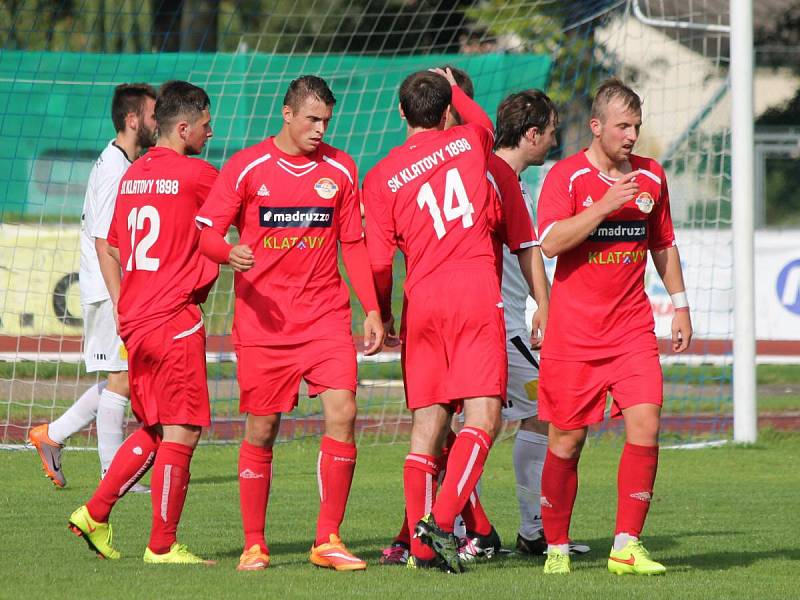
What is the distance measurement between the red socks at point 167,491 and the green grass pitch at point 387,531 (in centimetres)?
18

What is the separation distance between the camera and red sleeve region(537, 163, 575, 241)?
636 centimetres

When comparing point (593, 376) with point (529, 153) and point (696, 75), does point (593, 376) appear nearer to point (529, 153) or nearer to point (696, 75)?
point (529, 153)

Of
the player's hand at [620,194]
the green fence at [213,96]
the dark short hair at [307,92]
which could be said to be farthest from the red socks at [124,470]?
the green fence at [213,96]

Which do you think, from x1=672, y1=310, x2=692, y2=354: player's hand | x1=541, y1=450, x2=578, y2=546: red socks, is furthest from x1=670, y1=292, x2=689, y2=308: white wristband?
x1=541, y1=450, x2=578, y2=546: red socks

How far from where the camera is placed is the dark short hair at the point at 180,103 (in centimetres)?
670

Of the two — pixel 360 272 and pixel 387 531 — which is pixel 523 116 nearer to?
pixel 360 272

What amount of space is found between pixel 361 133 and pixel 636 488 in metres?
10.5

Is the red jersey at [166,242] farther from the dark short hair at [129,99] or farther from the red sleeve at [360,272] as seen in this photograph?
the dark short hair at [129,99]

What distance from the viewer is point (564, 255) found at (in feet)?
21.1

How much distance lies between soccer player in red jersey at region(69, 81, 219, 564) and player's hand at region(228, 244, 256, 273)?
2.33 feet

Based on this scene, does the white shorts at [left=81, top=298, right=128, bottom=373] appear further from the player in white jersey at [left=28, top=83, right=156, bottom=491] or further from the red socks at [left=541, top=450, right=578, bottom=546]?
the red socks at [left=541, top=450, right=578, bottom=546]

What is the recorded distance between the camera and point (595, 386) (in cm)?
632

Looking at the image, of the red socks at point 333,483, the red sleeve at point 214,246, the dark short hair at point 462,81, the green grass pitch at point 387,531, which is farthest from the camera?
the dark short hair at point 462,81

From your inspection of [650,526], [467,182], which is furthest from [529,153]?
[650,526]
